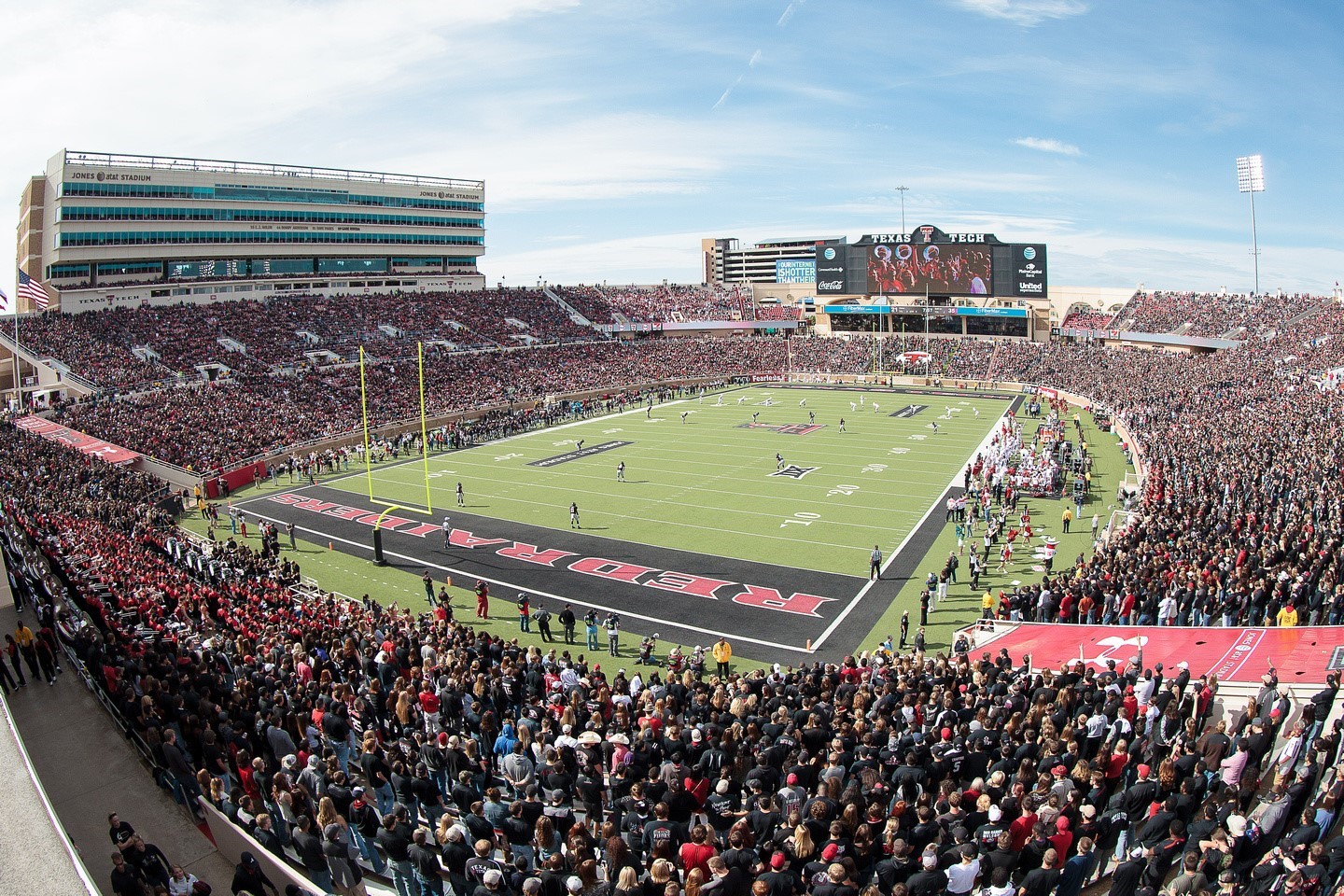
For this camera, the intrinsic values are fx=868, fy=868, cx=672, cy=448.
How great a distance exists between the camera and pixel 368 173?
75.0 meters

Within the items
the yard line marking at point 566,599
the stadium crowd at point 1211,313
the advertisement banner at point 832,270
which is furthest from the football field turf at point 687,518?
the advertisement banner at point 832,270

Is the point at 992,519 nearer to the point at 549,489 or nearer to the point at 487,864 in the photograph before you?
the point at 549,489

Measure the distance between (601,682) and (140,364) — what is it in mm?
48141

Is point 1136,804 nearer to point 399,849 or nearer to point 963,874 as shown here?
point 963,874

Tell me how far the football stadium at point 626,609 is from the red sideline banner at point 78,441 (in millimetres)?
432

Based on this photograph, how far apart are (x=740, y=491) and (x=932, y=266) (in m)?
49.4

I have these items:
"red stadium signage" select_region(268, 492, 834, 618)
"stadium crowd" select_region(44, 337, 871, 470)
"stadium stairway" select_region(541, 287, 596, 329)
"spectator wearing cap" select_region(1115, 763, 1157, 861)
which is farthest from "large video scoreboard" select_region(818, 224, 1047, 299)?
"spectator wearing cap" select_region(1115, 763, 1157, 861)

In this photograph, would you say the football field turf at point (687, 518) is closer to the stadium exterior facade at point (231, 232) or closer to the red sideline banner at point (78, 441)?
the red sideline banner at point (78, 441)

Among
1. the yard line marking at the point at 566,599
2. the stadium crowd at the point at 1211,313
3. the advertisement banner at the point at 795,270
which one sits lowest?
the yard line marking at the point at 566,599

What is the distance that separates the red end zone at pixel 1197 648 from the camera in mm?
13188

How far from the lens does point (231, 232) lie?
6625 cm

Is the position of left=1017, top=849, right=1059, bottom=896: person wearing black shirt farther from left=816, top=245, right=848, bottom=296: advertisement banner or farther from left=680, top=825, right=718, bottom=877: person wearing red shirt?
left=816, top=245, right=848, bottom=296: advertisement banner

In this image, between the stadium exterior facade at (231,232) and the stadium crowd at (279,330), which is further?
the stadium exterior facade at (231,232)

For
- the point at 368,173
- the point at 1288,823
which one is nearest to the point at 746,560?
the point at 1288,823
